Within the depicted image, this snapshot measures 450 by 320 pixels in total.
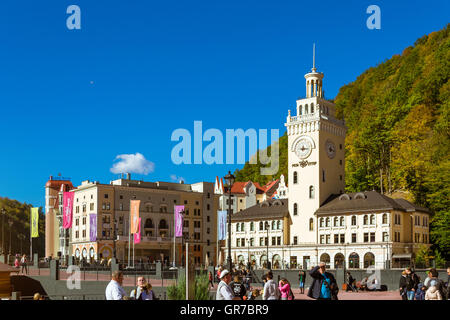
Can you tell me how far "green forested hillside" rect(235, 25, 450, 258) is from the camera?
86.8m

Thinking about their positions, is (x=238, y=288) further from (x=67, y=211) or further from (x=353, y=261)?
(x=67, y=211)

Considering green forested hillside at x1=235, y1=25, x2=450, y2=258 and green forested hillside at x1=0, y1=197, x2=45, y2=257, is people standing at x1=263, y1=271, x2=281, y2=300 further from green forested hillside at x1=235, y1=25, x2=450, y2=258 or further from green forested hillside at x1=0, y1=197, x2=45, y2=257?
green forested hillside at x1=0, y1=197, x2=45, y2=257

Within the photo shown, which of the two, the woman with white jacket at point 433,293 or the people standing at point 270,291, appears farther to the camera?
the people standing at point 270,291

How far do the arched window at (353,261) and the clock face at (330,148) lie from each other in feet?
56.3

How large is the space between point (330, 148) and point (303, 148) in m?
4.22

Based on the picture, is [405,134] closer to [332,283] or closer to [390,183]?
[390,183]

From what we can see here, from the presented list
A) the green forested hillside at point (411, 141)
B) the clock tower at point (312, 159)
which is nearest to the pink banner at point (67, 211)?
the clock tower at point (312, 159)

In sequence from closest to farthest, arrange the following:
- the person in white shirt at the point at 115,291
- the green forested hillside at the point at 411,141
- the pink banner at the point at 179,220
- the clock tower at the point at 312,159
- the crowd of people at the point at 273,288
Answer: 1. the person in white shirt at the point at 115,291
2. the crowd of people at the point at 273,288
3. the pink banner at the point at 179,220
4. the green forested hillside at the point at 411,141
5. the clock tower at the point at 312,159

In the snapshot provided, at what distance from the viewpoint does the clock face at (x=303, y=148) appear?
93.4 m

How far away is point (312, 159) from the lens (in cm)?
9275

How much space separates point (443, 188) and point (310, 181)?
18.8 meters

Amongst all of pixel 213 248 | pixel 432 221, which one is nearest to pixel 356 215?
pixel 432 221

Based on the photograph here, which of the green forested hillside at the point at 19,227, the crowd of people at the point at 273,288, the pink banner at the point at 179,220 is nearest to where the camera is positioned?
the crowd of people at the point at 273,288

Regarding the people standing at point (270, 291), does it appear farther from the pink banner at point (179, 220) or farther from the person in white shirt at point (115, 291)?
the pink banner at point (179, 220)
